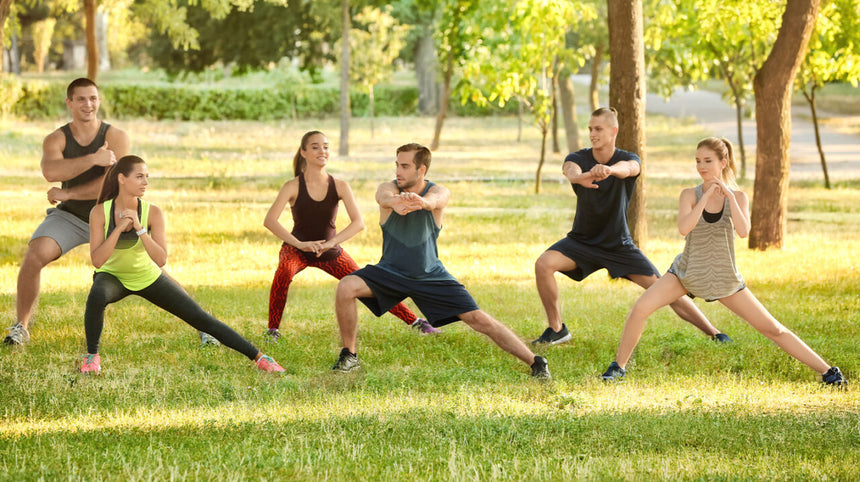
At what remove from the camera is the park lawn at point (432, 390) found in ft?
17.5

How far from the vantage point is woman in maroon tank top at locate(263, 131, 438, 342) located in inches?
329

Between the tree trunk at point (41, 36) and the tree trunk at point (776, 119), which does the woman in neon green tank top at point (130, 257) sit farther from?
the tree trunk at point (41, 36)

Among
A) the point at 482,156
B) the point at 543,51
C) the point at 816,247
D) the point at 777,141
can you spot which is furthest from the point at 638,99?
the point at 482,156

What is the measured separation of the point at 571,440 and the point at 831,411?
1742 millimetres

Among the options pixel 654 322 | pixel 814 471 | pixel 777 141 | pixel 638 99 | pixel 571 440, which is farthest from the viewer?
pixel 777 141

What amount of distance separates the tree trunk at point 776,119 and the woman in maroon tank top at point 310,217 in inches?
299

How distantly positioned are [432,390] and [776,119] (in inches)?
344

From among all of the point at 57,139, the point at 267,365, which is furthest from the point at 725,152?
the point at 57,139

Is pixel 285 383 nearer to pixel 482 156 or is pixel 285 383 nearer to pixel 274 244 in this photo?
pixel 274 244

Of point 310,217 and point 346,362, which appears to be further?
point 310,217

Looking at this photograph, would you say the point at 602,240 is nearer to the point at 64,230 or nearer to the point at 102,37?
the point at 64,230

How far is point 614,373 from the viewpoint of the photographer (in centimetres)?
731

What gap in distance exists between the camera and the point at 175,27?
848 inches

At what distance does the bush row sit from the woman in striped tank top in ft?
132
